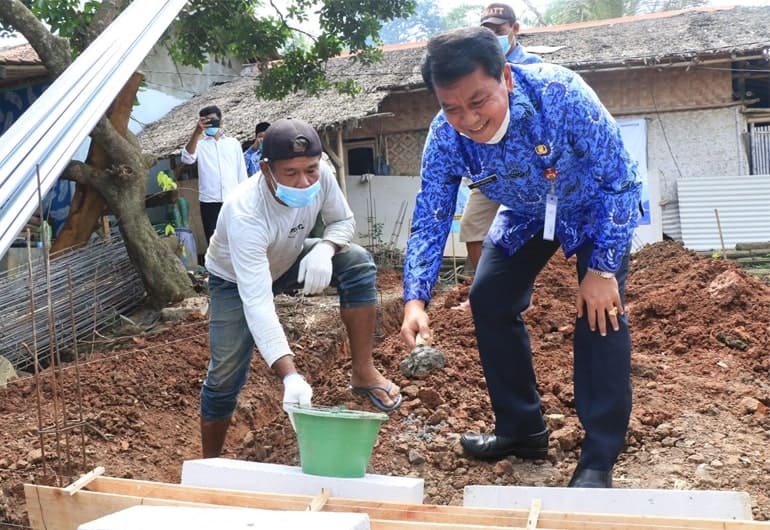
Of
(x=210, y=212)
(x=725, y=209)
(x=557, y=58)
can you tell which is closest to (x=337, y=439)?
(x=210, y=212)

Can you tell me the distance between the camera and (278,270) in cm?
346

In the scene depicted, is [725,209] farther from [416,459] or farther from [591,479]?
[591,479]

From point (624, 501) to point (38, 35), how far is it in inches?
259

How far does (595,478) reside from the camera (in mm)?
2643

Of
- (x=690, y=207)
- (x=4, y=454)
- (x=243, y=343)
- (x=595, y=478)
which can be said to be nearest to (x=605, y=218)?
(x=595, y=478)

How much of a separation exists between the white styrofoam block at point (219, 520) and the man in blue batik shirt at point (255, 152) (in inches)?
212

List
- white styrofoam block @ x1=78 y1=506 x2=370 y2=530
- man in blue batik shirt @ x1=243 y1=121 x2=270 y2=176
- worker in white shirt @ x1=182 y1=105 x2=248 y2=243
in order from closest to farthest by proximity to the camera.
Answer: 1. white styrofoam block @ x1=78 y1=506 x2=370 y2=530
2. man in blue batik shirt @ x1=243 y1=121 x2=270 y2=176
3. worker in white shirt @ x1=182 y1=105 x2=248 y2=243

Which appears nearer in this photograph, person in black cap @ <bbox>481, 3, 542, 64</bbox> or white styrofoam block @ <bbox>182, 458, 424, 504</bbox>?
white styrofoam block @ <bbox>182, 458, 424, 504</bbox>

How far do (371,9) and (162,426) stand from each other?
5.43 metres

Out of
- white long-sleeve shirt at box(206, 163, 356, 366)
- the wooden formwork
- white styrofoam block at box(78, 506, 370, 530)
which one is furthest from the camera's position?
white long-sleeve shirt at box(206, 163, 356, 366)

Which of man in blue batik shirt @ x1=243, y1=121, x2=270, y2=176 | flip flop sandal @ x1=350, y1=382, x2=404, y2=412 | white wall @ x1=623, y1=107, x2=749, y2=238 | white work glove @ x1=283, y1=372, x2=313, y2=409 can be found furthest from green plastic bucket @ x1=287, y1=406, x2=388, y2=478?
white wall @ x1=623, y1=107, x2=749, y2=238

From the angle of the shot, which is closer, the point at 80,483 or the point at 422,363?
the point at 80,483

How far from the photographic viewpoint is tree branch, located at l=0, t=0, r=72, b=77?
6.89m

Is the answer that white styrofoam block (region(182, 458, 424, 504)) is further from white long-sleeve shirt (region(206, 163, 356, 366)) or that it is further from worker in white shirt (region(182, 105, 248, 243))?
worker in white shirt (region(182, 105, 248, 243))
